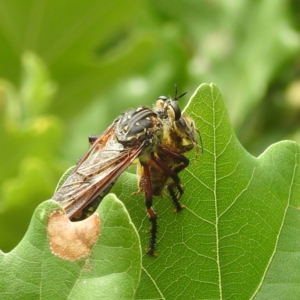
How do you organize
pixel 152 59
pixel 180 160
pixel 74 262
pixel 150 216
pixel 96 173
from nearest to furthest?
pixel 74 262
pixel 150 216
pixel 180 160
pixel 96 173
pixel 152 59

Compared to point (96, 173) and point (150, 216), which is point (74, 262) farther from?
point (96, 173)

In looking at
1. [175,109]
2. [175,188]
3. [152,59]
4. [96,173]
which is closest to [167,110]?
[175,109]

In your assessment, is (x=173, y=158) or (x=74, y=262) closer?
(x=74, y=262)

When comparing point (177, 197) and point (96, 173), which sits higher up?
point (96, 173)

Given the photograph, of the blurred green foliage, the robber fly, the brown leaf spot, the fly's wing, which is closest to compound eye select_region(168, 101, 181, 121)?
the robber fly

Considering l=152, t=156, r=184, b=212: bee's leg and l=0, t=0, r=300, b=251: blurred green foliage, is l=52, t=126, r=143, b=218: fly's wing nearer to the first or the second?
l=152, t=156, r=184, b=212: bee's leg

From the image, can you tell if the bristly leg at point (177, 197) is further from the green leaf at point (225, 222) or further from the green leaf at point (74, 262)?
the green leaf at point (74, 262)
